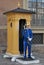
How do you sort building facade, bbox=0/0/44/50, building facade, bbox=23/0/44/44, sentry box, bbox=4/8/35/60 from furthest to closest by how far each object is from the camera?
1. building facade, bbox=23/0/44/44
2. building facade, bbox=0/0/44/50
3. sentry box, bbox=4/8/35/60

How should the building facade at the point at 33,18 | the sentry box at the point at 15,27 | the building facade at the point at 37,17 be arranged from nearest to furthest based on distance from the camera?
the sentry box at the point at 15,27 < the building facade at the point at 33,18 < the building facade at the point at 37,17

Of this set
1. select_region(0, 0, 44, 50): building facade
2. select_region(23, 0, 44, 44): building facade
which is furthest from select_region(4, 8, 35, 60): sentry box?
select_region(23, 0, 44, 44): building facade

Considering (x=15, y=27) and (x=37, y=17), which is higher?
(x=37, y=17)

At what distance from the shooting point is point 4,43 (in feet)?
53.6

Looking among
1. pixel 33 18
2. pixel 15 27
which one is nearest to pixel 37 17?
pixel 33 18

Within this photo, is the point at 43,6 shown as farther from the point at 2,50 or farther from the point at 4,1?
the point at 2,50

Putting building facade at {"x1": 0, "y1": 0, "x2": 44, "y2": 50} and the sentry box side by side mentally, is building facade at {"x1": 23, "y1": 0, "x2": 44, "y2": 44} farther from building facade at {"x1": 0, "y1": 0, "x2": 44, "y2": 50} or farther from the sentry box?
the sentry box

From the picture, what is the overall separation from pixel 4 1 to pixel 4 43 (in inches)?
95.0

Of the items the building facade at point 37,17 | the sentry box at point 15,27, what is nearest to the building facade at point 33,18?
the building facade at point 37,17

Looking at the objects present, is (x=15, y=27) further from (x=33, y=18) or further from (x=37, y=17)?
(x=37, y=17)

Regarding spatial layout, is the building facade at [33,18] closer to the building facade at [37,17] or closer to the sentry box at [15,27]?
the building facade at [37,17]

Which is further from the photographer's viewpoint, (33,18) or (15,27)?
(33,18)

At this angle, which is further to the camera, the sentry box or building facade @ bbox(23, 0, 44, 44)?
building facade @ bbox(23, 0, 44, 44)

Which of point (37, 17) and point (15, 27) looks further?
point (37, 17)
